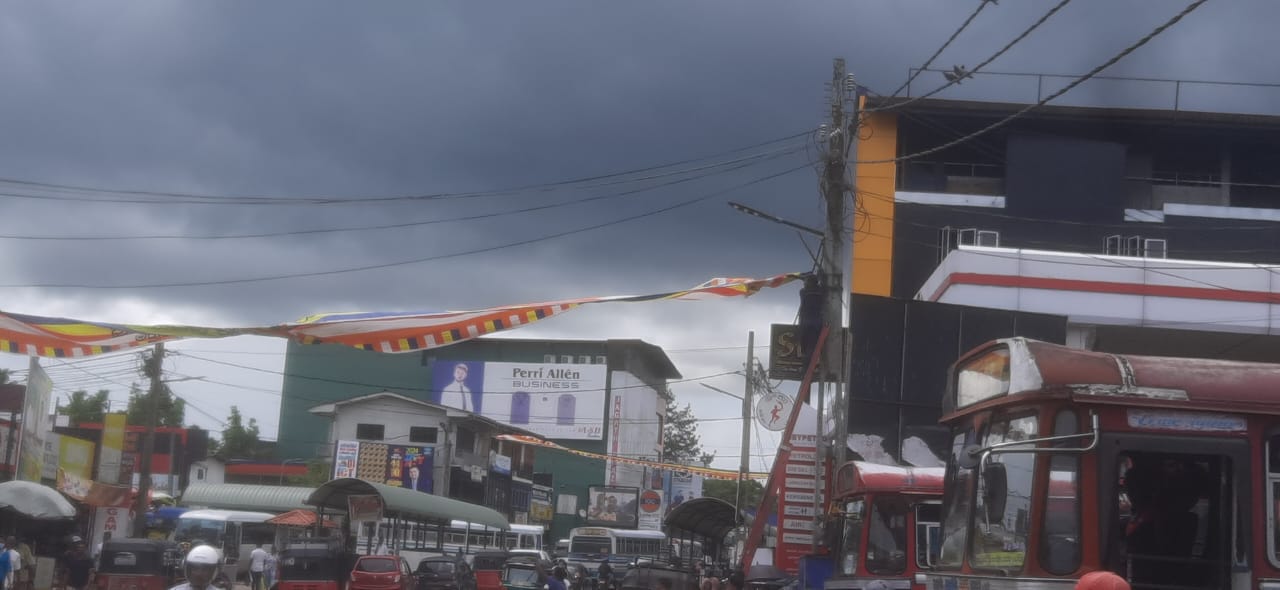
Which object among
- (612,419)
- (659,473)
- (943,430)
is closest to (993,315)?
(943,430)

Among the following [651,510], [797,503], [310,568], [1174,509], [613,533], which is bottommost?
[310,568]

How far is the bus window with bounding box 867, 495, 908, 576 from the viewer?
14.8m

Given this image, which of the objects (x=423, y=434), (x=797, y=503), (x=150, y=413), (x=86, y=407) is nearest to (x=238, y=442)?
(x=86, y=407)

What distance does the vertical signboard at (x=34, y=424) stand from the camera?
35656 mm

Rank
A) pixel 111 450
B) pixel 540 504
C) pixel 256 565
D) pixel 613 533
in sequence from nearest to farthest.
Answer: pixel 256 565 < pixel 111 450 < pixel 613 533 < pixel 540 504

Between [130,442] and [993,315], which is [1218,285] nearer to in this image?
[993,315]

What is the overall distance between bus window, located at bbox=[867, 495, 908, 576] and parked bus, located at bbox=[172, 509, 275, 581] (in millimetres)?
35580

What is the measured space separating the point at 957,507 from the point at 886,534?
205 inches

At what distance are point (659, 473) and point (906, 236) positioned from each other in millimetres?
54246

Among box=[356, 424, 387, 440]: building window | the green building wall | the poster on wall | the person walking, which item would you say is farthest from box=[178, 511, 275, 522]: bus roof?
the green building wall

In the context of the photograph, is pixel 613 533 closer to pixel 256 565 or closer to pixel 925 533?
pixel 256 565

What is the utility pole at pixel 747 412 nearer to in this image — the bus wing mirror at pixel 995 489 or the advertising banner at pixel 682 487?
the bus wing mirror at pixel 995 489

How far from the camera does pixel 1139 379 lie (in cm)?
894

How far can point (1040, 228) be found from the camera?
43781 millimetres
